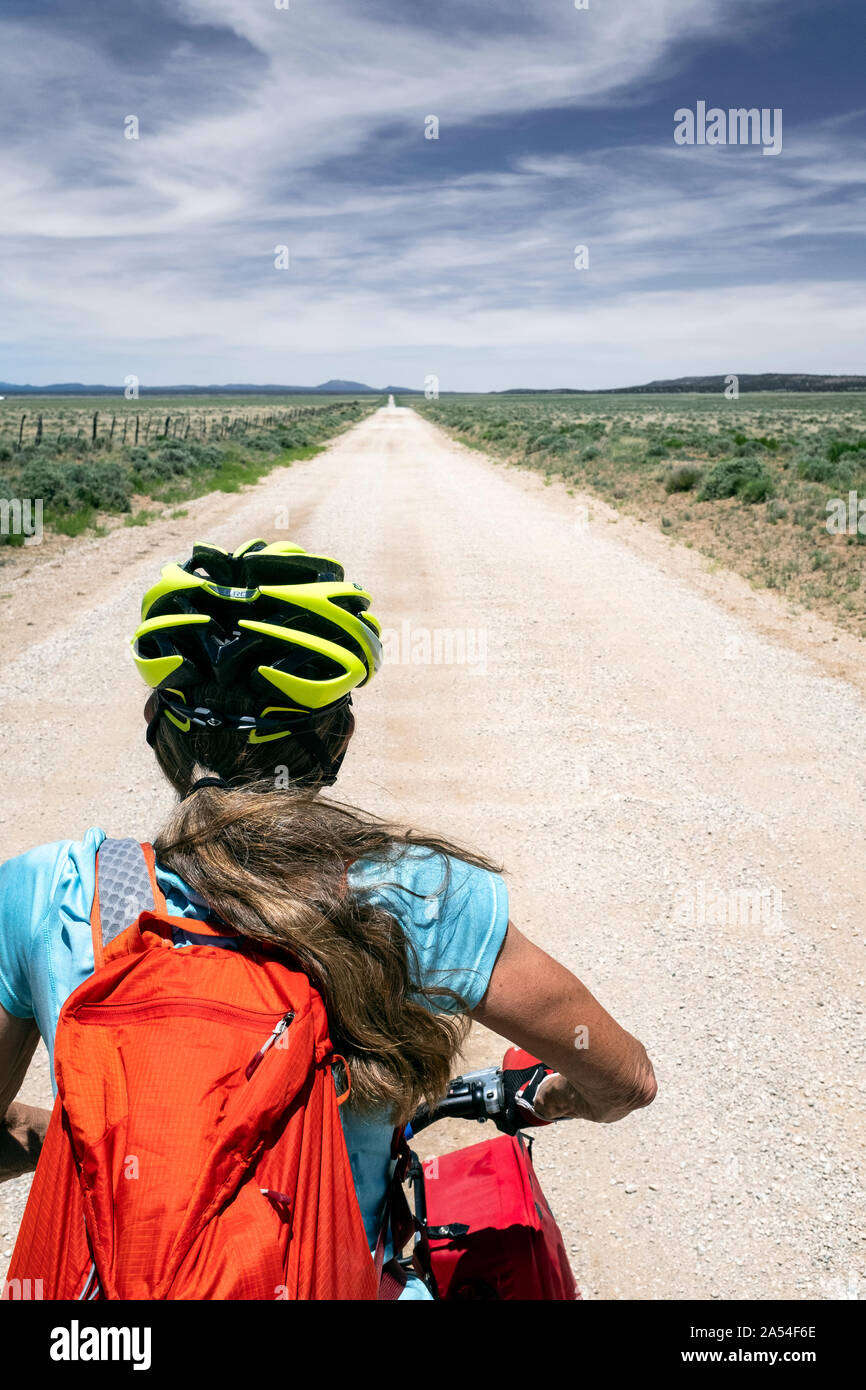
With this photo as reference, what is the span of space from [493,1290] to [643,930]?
8.52 feet

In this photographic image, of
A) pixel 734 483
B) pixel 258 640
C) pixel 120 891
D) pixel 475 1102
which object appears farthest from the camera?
pixel 734 483

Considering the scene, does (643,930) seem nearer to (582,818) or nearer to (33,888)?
(582,818)

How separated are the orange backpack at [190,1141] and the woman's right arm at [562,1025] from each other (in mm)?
274

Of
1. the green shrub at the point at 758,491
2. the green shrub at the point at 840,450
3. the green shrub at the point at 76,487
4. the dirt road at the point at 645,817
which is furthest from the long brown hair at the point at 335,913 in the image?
the green shrub at the point at 840,450

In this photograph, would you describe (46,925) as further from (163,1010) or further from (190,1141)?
(190,1141)

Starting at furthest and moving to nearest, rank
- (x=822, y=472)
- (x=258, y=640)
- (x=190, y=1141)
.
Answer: (x=822, y=472), (x=258, y=640), (x=190, y=1141)

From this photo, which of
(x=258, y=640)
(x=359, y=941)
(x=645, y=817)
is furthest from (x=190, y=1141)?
(x=645, y=817)

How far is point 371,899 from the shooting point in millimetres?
1261

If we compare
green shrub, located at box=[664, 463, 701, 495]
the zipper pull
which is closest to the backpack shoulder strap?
the zipper pull

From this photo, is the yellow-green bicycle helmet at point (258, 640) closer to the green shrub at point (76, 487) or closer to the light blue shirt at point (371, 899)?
the light blue shirt at point (371, 899)

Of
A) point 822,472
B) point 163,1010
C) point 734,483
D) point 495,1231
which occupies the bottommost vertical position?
point 495,1231

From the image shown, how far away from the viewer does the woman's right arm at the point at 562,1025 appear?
1.28 metres

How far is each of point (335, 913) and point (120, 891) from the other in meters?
0.29
